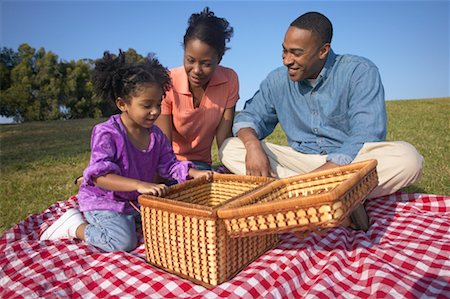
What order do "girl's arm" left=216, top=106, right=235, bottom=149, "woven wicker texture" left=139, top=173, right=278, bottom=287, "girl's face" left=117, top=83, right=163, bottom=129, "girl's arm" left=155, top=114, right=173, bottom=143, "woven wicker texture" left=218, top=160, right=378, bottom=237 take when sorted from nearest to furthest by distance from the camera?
1. "woven wicker texture" left=218, top=160, right=378, bottom=237
2. "woven wicker texture" left=139, top=173, right=278, bottom=287
3. "girl's face" left=117, top=83, right=163, bottom=129
4. "girl's arm" left=155, top=114, right=173, bottom=143
5. "girl's arm" left=216, top=106, right=235, bottom=149

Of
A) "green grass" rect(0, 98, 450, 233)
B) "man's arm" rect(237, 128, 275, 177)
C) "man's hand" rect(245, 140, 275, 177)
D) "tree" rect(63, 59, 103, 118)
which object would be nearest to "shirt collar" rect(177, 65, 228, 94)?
"man's arm" rect(237, 128, 275, 177)

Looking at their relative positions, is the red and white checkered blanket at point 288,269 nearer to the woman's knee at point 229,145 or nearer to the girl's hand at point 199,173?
the girl's hand at point 199,173

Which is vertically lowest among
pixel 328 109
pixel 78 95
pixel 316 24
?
pixel 328 109

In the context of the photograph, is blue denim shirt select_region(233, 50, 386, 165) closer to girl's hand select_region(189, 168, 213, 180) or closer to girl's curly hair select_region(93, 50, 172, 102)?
girl's hand select_region(189, 168, 213, 180)

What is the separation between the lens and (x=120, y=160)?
2674 mm

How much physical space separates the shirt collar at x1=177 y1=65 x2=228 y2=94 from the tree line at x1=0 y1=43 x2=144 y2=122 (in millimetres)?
26228

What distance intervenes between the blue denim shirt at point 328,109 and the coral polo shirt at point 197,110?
8.9 inches

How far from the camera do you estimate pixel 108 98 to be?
2836mm

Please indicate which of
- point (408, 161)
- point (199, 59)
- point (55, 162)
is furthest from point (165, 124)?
point (55, 162)

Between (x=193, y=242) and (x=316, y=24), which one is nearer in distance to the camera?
(x=193, y=242)

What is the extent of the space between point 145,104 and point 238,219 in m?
1.21

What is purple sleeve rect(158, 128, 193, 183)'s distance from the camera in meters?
2.89

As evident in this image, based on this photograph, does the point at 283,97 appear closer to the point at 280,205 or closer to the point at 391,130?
the point at 280,205

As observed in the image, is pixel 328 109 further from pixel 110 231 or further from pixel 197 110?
pixel 110 231
